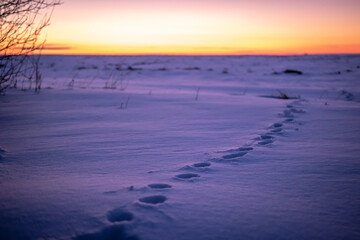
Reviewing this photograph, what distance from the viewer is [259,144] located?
6.93 ft

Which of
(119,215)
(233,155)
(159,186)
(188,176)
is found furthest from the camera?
(233,155)

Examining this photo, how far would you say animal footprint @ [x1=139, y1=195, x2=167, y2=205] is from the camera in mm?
1176

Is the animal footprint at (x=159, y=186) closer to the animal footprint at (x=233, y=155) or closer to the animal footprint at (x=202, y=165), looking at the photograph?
the animal footprint at (x=202, y=165)

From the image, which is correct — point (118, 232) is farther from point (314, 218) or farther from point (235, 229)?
point (314, 218)

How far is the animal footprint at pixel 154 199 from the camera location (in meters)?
1.18

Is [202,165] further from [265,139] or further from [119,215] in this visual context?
[265,139]

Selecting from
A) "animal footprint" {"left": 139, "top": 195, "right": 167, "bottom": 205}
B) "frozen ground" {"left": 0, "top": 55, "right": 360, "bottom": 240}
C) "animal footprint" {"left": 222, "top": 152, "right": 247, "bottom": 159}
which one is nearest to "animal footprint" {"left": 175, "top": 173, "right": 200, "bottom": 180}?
"frozen ground" {"left": 0, "top": 55, "right": 360, "bottom": 240}

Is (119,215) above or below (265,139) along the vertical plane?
below

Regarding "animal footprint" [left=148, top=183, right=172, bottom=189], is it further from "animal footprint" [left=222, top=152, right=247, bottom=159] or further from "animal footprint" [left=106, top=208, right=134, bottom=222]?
"animal footprint" [left=222, top=152, right=247, bottom=159]

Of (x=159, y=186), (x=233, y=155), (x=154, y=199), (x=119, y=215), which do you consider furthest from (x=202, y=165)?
(x=119, y=215)

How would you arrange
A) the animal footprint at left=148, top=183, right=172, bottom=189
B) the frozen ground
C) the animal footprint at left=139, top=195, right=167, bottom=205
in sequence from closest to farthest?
the frozen ground < the animal footprint at left=139, top=195, right=167, bottom=205 < the animal footprint at left=148, top=183, right=172, bottom=189

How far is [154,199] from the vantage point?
1201 mm

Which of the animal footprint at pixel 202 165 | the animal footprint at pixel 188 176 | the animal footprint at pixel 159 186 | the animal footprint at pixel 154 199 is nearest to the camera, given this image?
the animal footprint at pixel 154 199

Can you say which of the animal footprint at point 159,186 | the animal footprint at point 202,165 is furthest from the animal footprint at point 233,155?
the animal footprint at point 159,186
